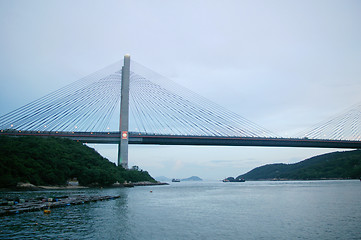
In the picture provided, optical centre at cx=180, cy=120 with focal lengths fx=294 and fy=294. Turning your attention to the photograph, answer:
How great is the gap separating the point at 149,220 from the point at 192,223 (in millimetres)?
3402

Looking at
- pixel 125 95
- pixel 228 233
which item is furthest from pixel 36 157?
pixel 228 233

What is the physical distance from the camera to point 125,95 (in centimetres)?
6831

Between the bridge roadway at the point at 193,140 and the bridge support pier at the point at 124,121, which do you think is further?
the bridge roadway at the point at 193,140

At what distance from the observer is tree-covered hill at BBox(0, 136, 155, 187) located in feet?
155

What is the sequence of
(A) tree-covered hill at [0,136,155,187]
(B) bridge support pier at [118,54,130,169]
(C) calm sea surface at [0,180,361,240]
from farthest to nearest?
(B) bridge support pier at [118,54,130,169]
(A) tree-covered hill at [0,136,155,187]
(C) calm sea surface at [0,180,361,240]

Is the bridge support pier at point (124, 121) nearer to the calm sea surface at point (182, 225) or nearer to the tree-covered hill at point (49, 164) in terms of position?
the tree-covered hill at point (49, 164)

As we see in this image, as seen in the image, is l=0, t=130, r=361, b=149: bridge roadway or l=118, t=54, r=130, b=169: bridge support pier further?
l=0, t=130, r=361, b=149: bridge roadway

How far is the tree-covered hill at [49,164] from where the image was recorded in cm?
4725

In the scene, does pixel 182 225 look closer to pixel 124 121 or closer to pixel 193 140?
pixel 124 121

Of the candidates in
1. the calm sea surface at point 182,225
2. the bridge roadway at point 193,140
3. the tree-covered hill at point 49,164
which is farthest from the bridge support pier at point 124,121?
the calm sea surface at point 182,225

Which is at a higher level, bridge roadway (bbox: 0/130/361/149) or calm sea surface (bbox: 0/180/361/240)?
bridge roadway (bbox: 0/130/361/149)

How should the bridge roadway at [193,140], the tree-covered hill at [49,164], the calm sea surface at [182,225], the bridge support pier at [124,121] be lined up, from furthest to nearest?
the bridge roadway at [193,140]
the bridge support pier at [124,121]
the tree-covered hill at [49,164]
the calm sea surface at [182,225]

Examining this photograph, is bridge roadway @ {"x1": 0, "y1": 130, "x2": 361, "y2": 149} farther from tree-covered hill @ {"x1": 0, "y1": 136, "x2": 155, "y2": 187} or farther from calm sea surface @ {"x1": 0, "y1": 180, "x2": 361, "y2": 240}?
calm sea surface @ {"x1": 0, "y1": 180, "x2": 361, "y2": 240}

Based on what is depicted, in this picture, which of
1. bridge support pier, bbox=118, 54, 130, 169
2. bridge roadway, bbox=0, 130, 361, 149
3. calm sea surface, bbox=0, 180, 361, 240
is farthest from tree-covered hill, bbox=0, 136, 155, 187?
calm sea surface, bbox=0, 180, 361, 240
